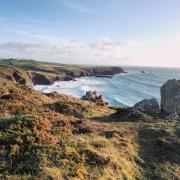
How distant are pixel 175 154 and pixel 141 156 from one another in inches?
129

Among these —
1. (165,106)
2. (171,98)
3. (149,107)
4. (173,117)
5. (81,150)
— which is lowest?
(173,117)

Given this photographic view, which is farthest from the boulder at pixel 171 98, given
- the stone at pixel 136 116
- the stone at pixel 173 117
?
the stone at pixel 136 116

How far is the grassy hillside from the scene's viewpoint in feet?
56.3

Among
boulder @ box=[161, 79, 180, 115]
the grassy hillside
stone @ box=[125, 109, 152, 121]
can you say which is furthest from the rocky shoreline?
the grassy hillside

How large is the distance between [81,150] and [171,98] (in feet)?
98.0

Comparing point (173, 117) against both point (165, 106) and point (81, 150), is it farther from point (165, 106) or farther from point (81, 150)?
point (81, 150)

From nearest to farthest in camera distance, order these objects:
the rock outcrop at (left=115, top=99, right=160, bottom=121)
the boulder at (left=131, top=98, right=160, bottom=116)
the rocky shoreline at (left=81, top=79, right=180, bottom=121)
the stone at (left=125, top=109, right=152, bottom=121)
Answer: the stone at (left=125, top=109, right=152, bottom=121)
the rock outcrop at (left=115, top=99, right=160, bottom=121)
the rocky shoreline at (left=81, top=79, right=180, bottom=121)
the boulder at (left=131, top=98, right=160, bottom=116)

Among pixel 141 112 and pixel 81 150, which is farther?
pixel 141 112

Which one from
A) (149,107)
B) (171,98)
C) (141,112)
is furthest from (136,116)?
(171,98)

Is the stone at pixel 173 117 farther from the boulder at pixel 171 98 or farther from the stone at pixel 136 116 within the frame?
the stone at pixel 136 116

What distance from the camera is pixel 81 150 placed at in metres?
19.8

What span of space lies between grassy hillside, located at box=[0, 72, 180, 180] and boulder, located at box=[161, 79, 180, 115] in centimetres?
1634

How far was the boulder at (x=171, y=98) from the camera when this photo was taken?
45000 mm

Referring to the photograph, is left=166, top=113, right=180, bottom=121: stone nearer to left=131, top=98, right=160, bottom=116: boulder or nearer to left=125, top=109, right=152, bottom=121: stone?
left=125, top=109, right=152, bottom=121: stone
